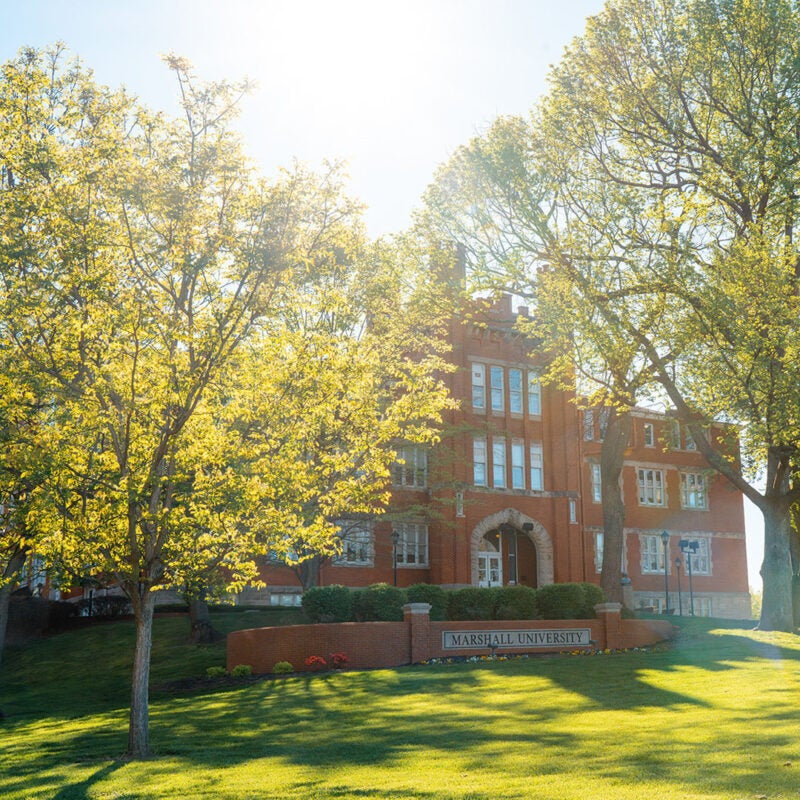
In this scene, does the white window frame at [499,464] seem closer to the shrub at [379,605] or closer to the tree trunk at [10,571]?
A: the shrub at [379,605]

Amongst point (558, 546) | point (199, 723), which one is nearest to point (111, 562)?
point (199, 723)

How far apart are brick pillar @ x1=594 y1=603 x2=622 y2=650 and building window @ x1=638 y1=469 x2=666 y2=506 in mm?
25454

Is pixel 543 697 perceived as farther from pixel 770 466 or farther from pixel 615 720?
pixel 770 466

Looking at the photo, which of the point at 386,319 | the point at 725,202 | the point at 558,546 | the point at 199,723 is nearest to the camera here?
the point at 199,723

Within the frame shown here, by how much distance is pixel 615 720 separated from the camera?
13.6m

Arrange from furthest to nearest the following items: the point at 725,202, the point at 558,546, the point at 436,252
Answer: the point at 558,546, the point at 436,252, the point at 725,202

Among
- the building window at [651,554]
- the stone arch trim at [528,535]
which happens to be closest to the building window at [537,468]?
the stone arch trim at [528,535]

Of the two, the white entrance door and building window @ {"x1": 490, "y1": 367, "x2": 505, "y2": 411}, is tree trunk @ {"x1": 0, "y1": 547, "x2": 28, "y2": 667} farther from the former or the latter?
building window @ {"x1": 490, "y1": 367, "x2": 505, "y2": 411}

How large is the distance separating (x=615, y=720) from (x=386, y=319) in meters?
15.1

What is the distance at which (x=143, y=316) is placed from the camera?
43.3 feet

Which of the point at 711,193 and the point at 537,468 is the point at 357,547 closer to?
the point at 537,468

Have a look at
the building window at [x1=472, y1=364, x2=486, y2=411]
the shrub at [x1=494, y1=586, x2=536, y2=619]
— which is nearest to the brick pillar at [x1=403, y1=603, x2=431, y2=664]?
the shrub at [x1=494, y1=586, x2=536, y2=619]

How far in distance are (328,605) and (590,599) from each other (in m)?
7.53

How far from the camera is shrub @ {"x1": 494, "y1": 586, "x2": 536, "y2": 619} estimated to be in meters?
25.4
